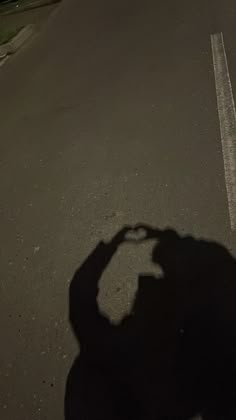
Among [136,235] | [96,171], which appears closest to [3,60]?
A: [96,171]

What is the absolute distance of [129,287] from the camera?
113 inches

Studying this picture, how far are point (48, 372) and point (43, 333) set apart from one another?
1.09 ft

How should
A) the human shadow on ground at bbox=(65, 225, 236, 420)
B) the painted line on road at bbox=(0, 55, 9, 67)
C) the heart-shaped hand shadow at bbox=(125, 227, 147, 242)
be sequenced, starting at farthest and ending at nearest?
the painted line on road at bbox=(0, 55, 9, 67), the heart-shaped hand shadow at bbox=(125, 227, 147, 242), the human shadow on ground at bbox=(65, 225, 236, 420)

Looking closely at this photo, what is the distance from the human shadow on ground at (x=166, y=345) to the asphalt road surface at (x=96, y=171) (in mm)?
115

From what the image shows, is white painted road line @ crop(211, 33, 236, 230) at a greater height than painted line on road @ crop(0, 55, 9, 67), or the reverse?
painted line on road @ crop(0, 55, 9, 67)

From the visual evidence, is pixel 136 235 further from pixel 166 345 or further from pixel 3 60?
pixel 3 60

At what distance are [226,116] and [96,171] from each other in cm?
166

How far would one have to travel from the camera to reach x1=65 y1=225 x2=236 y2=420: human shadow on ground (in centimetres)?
221

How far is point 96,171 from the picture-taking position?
410cm

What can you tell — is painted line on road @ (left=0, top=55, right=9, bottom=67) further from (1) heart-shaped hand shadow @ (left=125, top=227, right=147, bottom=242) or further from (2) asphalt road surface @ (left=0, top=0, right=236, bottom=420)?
(1) heart-shaped hand shadow @ (left=125, top=227, right=147, bottom=242)

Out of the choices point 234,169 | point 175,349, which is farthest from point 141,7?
point 175,349

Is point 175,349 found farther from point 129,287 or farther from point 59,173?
point 59,173

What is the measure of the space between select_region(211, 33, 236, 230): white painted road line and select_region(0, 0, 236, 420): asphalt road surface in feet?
0.20

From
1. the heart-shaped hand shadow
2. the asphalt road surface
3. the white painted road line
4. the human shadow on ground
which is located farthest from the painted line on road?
the human shadow on ground
